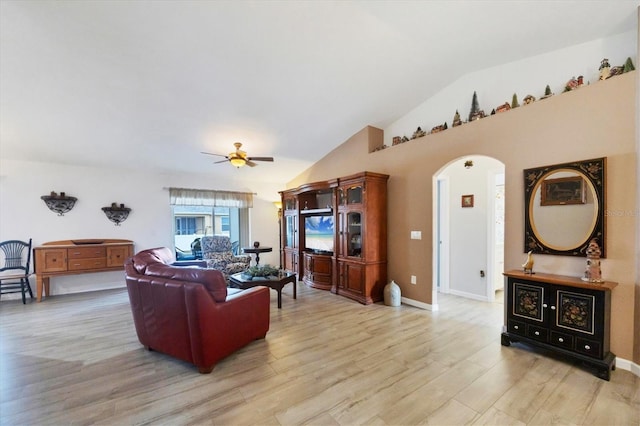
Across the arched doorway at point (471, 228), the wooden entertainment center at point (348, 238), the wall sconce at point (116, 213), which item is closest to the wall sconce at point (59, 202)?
the wall sconce at point (116, 213)

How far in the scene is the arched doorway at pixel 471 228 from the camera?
4.27m

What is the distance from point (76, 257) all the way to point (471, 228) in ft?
22.6

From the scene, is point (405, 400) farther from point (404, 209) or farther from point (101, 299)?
point (101, 299)

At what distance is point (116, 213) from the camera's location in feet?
17.6

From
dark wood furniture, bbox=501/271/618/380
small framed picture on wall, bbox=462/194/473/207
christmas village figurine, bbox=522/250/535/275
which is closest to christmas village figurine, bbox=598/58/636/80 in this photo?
christmas village figurine, bbox=522/250/535/275

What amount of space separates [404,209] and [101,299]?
5.40 meters

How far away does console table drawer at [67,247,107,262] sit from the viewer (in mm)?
4699

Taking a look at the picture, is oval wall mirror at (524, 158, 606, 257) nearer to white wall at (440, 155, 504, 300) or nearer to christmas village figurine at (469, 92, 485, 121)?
christmas village figurine at (469, 92, 485, 121)

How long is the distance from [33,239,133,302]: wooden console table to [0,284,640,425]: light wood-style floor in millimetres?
1359

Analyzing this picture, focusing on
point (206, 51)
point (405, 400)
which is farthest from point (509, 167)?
point (206, 51)

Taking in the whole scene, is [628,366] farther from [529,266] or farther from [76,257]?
[76,257]

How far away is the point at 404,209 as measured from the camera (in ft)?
14.2

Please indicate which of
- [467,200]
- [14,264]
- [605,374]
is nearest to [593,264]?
[605,374]

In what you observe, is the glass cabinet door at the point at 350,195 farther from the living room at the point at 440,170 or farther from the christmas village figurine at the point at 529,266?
the christmas village figurine at the point at 529,266
